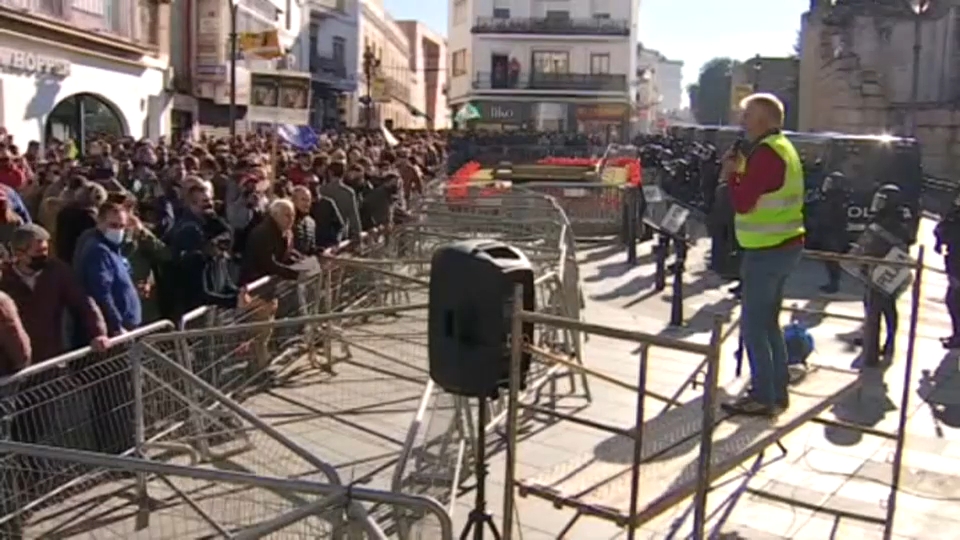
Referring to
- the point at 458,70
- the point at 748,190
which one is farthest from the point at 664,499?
the point at 458,70

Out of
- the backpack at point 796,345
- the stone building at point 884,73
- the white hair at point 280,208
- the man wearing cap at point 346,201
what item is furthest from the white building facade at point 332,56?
the backpack at point 796,345

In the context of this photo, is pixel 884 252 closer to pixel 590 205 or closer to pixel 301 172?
pixel 301 172

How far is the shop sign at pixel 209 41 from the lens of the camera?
101 ft

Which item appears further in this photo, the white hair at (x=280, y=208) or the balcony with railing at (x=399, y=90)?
the balcony with railing at (x=399, y=90)

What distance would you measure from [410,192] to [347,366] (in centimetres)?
787

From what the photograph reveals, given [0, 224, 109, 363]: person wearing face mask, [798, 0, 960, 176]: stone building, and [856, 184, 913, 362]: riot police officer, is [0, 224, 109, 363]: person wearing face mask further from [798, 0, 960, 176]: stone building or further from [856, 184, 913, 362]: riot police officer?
[798, 0, 960, 176]: stone building

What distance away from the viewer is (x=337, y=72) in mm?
54562

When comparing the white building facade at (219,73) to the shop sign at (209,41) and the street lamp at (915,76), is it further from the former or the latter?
the street lamp at (915,76)

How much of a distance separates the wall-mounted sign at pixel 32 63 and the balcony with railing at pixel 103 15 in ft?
2.39

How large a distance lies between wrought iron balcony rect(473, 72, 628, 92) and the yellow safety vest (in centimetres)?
5903

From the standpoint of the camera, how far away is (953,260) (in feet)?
35.3

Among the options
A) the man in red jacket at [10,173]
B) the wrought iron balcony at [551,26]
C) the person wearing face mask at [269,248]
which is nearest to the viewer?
the person wearing face mask at [269,248]

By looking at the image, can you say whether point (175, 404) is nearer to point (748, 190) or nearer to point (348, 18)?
point (748, 190)

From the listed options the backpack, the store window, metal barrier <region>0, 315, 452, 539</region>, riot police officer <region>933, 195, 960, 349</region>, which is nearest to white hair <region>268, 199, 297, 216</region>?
metal barrier <region>0, 315, 452, 539</region>
